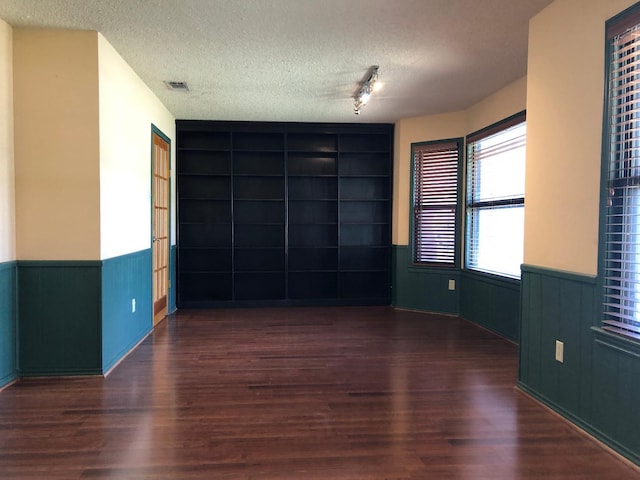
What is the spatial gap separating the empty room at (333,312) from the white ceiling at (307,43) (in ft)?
0.08

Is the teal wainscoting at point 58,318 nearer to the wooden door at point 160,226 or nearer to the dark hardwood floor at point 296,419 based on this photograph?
the dark hardwood floor at point 296,419

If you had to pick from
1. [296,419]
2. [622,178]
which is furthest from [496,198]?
[296,419]

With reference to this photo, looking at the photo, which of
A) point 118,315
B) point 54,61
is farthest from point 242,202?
point 54,61

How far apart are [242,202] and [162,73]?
94.5 inches

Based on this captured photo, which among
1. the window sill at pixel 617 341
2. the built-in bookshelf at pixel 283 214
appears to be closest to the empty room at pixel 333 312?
the window sill at pixel 617 341

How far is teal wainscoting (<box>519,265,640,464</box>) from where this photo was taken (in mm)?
2092

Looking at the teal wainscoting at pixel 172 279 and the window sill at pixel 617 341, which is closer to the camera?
the window sill at pixel 617 341

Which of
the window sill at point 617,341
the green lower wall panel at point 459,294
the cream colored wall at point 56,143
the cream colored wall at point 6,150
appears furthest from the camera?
the green lower wall panel at point 459,294

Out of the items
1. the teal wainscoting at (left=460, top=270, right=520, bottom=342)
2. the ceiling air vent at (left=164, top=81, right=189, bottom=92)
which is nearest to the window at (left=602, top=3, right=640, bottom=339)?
the teal wainscoting at (left=460, top=270, right=520, bottom=342)

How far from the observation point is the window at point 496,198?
4.16 m

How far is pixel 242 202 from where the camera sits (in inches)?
239

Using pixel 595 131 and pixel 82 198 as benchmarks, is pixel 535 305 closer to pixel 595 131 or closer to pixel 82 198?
pixel 595 131

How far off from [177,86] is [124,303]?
2.29 meters

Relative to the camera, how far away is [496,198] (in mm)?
4559
